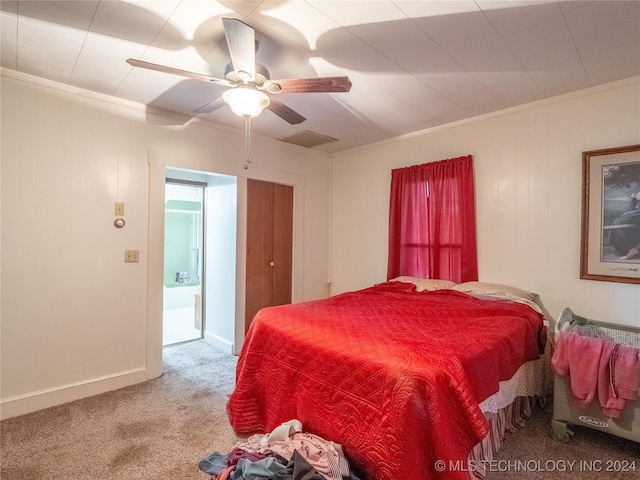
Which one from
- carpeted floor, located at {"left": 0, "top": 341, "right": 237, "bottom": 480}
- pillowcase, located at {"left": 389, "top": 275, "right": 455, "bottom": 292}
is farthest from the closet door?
pillowcase, located at {"left": 389, "top": 275, "right": 455, "bottom": 292}

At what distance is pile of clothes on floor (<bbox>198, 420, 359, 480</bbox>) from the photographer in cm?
135

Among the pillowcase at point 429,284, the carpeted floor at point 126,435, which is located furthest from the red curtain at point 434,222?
the carpeted floor at point 126,435

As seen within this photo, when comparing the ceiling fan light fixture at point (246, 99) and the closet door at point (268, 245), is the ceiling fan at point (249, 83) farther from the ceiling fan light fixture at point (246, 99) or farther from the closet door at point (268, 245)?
the closet door at point (268, 245)

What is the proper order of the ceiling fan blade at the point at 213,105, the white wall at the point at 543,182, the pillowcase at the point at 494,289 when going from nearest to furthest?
the ceiling fan blade at the point at 213,105 → the white wall at the point at 543,182 → the pillowcase at the point at 494,289

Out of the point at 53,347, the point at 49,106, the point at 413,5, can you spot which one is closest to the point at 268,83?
the point at 413,5

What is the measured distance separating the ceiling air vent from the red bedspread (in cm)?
204

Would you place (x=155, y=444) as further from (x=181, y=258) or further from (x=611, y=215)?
(x=181, y=258)

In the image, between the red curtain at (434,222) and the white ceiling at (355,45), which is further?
the red curtain at (434,222)

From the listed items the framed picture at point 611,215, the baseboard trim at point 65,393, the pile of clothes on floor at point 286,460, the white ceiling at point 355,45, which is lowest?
the baseboard trim at point 65,393

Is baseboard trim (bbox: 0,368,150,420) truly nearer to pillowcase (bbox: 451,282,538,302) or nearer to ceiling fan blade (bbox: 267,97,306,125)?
ceiling fan blade (bbox: 267,97,306,125)

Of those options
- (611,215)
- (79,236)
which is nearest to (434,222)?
(611,215)

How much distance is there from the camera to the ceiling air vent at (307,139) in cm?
356

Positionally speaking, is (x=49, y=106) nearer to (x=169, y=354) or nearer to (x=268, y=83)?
(x=268, y=83)

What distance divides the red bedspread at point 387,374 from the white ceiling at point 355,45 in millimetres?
1704
